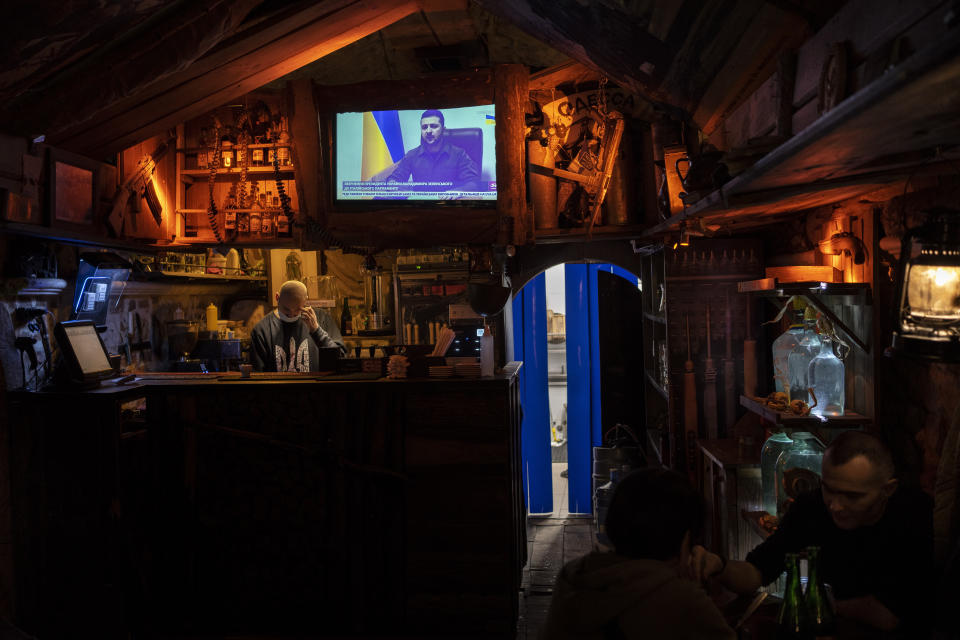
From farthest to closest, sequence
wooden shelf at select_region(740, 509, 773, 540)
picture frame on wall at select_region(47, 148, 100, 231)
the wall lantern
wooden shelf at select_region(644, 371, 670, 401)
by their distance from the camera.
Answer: wooden shelf at select_region(644, 371, 670, 401) → picture frame on wall at select_region(47, 148, 100, 231) → wooden shelf at select_region(740, 509, 773, 540) → the wall lantern

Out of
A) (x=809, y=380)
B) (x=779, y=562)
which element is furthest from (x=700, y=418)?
(x=779, y=562)

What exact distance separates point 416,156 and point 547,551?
343cm

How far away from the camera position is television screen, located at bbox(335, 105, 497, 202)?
16.7 ft

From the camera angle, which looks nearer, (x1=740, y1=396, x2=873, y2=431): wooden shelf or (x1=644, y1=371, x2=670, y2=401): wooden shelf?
(x1=740, y1=396, x2=873, y2=431): wooden shelf

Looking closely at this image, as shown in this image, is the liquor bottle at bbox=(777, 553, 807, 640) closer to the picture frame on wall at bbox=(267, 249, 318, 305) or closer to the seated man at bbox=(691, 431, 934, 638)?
the seated man at bbox=(691, 431, 934, 638)

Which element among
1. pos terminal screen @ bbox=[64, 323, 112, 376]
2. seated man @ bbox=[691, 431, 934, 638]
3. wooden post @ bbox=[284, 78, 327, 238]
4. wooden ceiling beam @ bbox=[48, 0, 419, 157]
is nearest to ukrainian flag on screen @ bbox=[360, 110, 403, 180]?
wooden post @ bbox=[284, 78, 327, 238]

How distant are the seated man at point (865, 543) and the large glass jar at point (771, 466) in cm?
86

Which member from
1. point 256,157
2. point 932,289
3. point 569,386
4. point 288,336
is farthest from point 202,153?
point 932,289

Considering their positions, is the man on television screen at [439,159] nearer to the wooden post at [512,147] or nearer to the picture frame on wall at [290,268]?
the wooden post at [512,147]

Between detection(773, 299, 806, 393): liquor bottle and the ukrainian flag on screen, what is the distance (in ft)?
10.5

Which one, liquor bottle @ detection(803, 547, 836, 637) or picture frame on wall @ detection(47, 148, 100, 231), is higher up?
picture frame on wall @ detection(47, 148, 100, 231)

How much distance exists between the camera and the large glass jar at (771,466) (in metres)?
3.27

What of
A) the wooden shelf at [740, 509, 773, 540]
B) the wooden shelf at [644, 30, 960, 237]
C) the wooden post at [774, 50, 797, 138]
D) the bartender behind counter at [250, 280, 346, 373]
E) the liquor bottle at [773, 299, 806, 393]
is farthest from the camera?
the bartender behind counter at [250, 280, 346, 373]

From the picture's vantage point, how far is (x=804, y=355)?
3150mm
